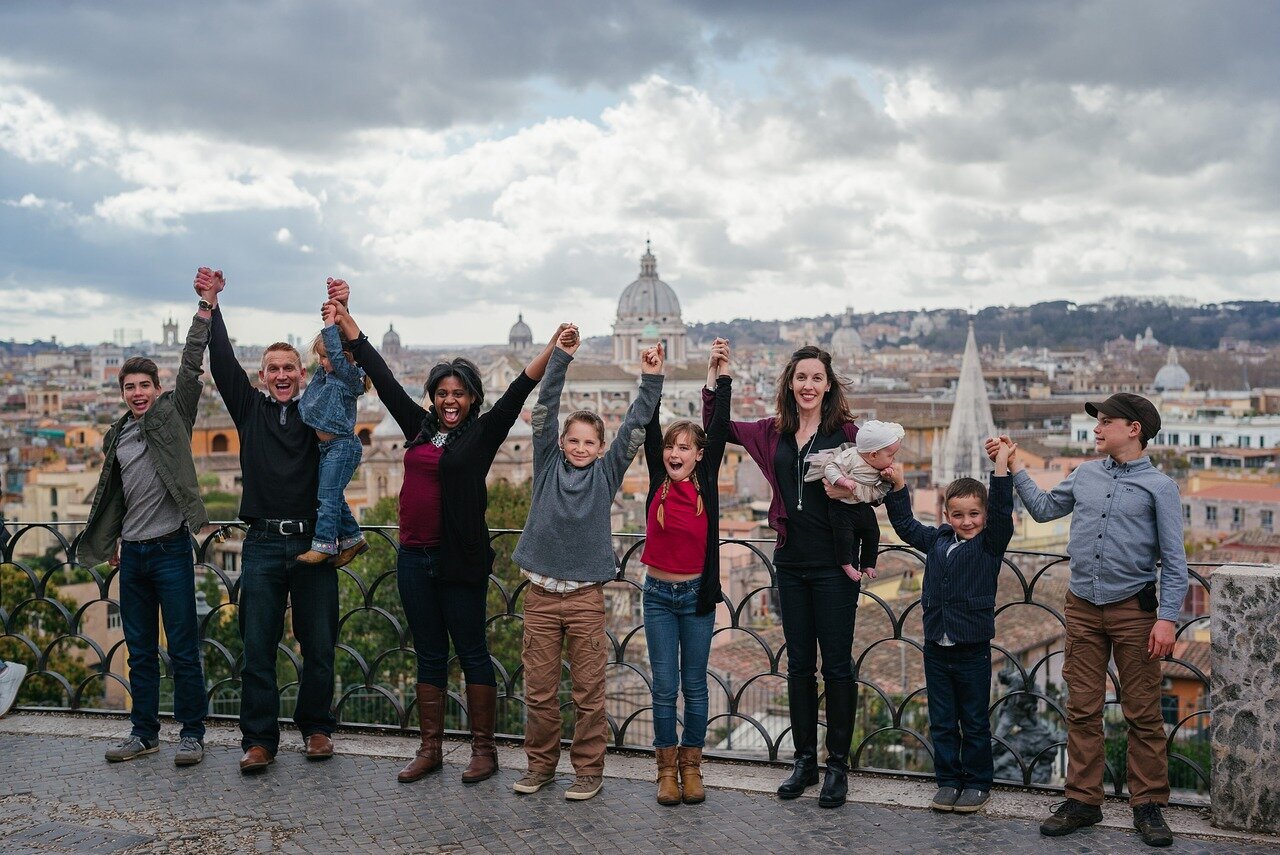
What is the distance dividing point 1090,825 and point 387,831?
1.85m

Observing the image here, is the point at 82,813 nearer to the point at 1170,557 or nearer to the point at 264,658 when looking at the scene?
the point at 264,658

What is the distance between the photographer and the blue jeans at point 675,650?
11.3 ft

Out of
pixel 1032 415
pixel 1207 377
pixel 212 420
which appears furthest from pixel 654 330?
pixel 212 420

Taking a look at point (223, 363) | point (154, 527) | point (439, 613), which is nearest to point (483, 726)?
point (439, 613)

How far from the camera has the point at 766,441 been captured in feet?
11.5

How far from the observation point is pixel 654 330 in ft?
385

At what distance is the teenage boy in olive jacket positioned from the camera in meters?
3.75

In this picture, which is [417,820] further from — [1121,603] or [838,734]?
[1121,603]

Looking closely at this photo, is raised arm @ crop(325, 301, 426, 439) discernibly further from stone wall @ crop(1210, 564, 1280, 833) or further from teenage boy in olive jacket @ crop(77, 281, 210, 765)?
stone wall @ crop(1210, 564, 1280, 833)

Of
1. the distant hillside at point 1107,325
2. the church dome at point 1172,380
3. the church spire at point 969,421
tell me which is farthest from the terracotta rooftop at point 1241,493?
the distant hillside at point 1107,325

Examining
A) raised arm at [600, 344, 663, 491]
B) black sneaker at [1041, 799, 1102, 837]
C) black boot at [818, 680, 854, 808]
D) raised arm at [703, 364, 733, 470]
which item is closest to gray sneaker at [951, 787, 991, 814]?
black sneaker at [1041, 799, 1102, 837]

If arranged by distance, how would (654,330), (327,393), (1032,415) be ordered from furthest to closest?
(654,330) < (1032,415) < (327,393)

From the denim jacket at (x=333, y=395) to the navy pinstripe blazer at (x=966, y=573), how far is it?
5.21 feet

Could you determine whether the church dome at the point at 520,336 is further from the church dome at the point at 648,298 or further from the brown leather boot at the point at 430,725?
the brown leather boot at the point at 430,725
